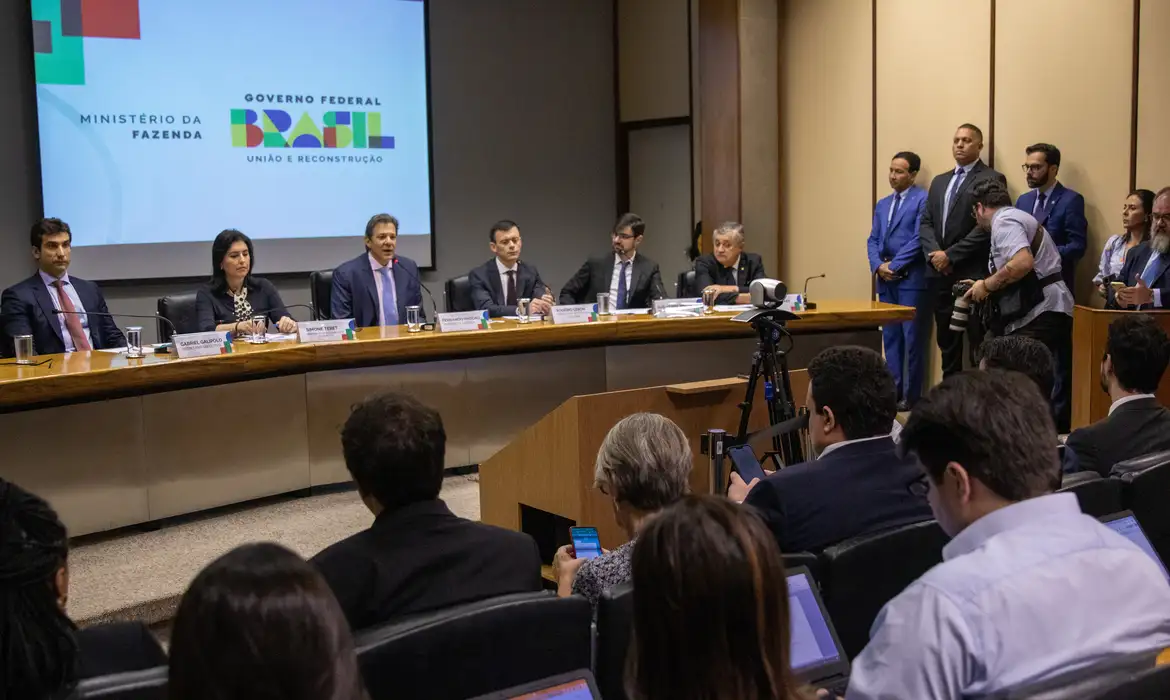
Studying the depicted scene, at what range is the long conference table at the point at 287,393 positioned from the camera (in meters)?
4.36

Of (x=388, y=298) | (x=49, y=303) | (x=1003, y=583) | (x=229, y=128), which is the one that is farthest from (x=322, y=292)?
(x=1003, y=583)

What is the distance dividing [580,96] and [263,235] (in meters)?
3.06

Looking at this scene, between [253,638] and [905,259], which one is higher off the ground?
[905,259]

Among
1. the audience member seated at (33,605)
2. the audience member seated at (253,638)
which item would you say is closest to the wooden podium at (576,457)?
the audience member seated at (33,605)

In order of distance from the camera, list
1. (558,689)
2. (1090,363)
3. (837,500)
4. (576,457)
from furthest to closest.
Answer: (1090,363) < (576,457) < (837,500) < (558,689)

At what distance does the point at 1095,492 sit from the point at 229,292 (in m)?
4.14

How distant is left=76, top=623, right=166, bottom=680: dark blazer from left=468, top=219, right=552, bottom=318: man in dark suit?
176 inches

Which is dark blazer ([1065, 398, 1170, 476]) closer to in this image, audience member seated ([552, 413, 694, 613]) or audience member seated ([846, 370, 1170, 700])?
audience member seated ([552, 413, 694, 613])

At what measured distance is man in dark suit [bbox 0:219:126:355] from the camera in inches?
199

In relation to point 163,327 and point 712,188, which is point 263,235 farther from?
point 712,188

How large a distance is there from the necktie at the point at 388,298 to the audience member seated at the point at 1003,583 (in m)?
4.58

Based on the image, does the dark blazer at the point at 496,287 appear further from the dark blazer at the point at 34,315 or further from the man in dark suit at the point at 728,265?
the dark blazer at the point at 34,315

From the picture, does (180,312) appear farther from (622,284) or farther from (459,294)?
(622,284)

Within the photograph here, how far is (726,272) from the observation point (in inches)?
262
